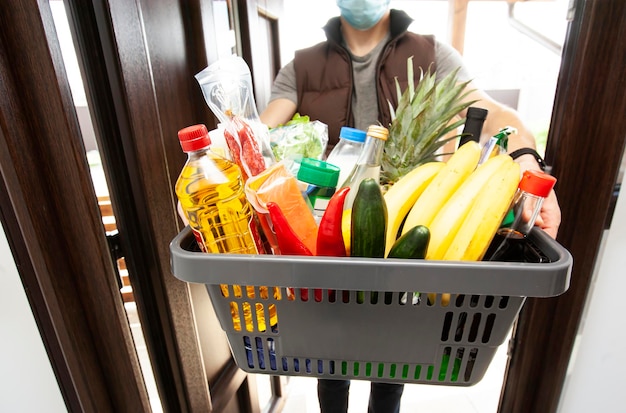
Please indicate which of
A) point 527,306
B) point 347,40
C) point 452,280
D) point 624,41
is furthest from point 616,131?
point 347,40

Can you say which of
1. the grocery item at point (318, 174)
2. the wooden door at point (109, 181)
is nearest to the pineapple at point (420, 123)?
the grocery item at point (318, 174)

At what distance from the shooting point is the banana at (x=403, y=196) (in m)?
0.41

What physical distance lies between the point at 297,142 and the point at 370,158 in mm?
153

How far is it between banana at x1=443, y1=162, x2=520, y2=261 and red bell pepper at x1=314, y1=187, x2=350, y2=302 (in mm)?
115

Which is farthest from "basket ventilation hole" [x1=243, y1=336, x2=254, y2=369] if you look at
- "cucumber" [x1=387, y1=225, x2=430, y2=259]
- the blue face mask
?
the blue face mask

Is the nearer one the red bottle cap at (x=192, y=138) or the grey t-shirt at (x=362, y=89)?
the red bottle cap at (x=192, y=138)

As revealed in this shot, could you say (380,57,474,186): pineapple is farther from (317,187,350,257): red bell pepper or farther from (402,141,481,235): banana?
(317,187,350,257): red bell pepper

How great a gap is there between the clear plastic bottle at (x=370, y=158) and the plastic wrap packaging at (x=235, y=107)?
11 cm

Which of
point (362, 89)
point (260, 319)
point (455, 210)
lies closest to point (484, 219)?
point (455, 210)

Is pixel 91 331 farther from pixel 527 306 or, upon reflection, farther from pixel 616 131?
pixel 616 131

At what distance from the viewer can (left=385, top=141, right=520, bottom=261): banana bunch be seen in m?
0.36

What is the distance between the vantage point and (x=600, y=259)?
0.72 m

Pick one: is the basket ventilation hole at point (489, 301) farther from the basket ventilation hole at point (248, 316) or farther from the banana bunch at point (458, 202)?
the basket ventilation hole at point (248, 316)

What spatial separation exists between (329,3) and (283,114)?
37cm
